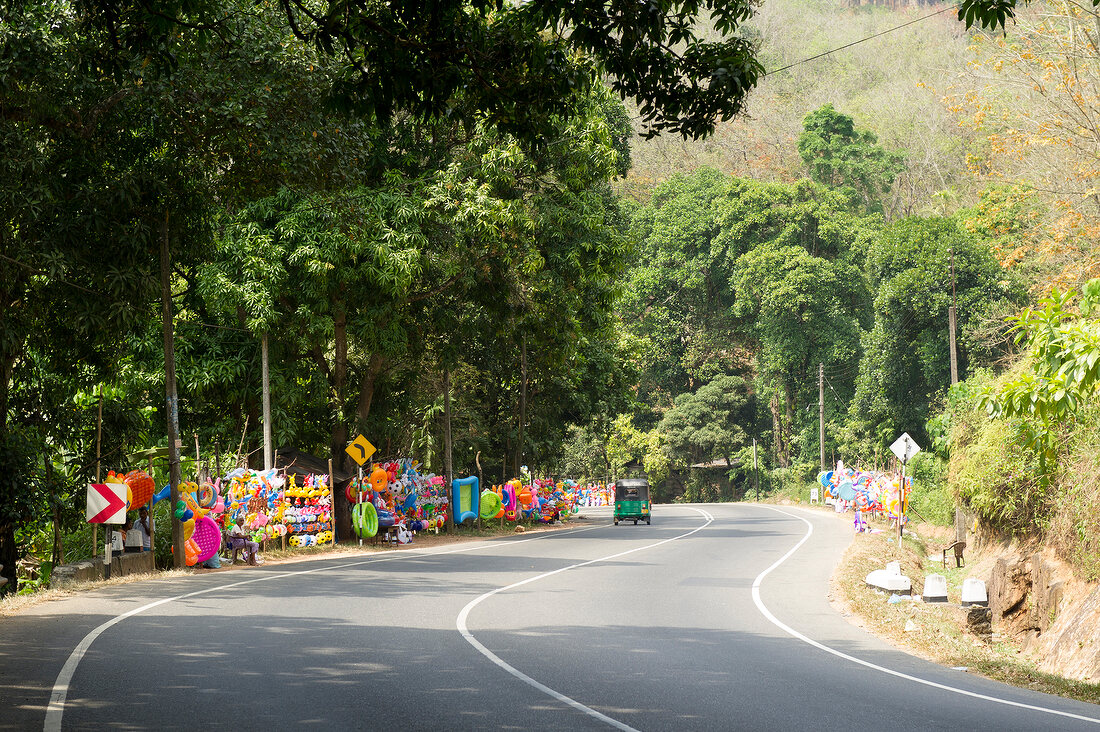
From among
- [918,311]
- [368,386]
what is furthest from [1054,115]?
[918,311]

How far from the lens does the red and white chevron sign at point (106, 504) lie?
17.5 meters

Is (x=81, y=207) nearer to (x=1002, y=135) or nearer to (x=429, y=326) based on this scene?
(x=429, y=326)

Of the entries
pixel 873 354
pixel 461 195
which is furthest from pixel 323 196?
pixel 873 354

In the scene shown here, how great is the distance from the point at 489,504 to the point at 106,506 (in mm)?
19262

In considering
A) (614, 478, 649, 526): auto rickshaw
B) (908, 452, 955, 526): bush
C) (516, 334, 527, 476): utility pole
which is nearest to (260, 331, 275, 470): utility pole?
(516, 334, 527, 476): utility pole

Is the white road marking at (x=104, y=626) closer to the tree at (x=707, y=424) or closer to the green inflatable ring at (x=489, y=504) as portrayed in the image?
the green inflatable ring at (x=489, y=504)

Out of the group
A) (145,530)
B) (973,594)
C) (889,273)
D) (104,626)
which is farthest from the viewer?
(889,273)

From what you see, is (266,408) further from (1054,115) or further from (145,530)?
(1054,115)

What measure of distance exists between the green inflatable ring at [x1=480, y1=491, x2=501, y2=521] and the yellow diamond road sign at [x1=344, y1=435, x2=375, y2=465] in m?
8.95

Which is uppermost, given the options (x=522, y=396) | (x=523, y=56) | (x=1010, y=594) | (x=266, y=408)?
(x=523, y=56)

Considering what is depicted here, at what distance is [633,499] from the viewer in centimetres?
4312

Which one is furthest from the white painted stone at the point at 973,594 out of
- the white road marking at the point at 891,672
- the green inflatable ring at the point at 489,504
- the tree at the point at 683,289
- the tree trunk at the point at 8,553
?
the tree at the point at 683,289

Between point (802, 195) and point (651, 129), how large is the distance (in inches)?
2656

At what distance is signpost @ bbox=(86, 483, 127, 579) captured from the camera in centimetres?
1748
